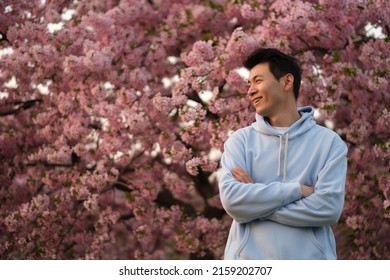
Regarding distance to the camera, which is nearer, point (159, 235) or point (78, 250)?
point (78, 250)

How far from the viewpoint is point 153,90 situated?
833cm

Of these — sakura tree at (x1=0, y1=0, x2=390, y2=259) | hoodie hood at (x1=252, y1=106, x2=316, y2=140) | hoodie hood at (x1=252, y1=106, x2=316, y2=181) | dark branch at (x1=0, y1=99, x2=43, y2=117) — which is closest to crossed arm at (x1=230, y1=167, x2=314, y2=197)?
hoodie hood at (x1=252, y1=106, x2=316, y2=181)

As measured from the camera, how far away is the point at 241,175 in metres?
3.66

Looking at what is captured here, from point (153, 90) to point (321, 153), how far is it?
4843mm

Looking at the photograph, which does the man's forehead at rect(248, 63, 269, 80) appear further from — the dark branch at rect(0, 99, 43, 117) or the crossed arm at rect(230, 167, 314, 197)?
the dark branch at rect(0, 99, 43, 117)

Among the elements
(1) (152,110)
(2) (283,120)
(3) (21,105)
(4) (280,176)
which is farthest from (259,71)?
(3) (21,105)

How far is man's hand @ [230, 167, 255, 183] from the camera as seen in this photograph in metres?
3.66

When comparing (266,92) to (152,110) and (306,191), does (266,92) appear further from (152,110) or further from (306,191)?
(152,110)

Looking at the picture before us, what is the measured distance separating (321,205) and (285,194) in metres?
0.20

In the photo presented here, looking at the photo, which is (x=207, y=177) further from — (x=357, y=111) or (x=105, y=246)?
(x=357, y=111)

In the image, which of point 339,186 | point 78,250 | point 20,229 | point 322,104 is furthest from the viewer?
point 78,250

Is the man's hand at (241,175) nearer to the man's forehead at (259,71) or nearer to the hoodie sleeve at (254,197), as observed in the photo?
the hoodie sleeve at (254,197)

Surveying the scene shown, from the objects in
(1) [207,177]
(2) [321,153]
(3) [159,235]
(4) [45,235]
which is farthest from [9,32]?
(2) [321,153]

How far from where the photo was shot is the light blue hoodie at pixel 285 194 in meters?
3.55
